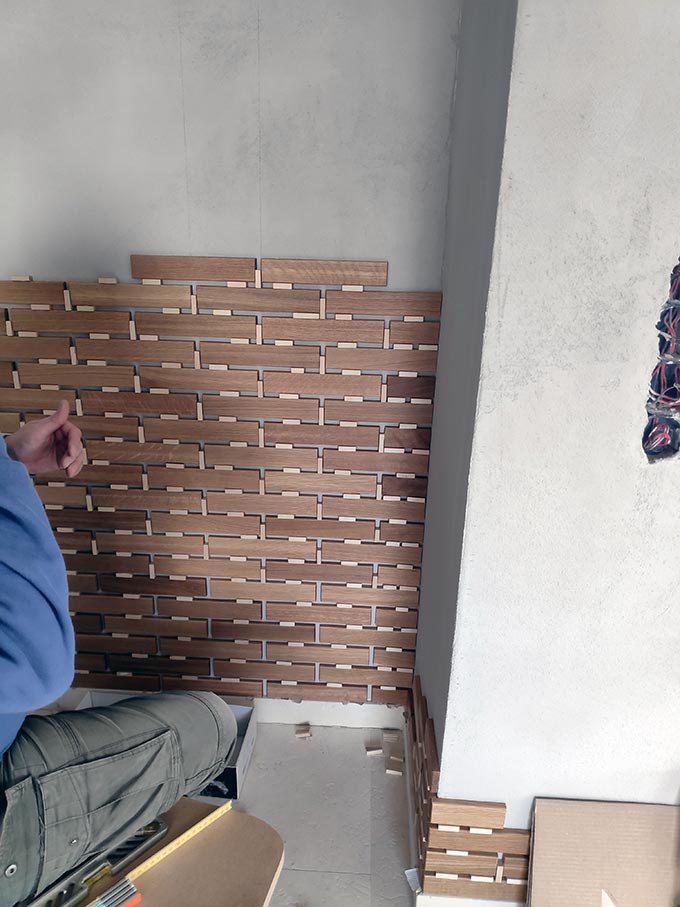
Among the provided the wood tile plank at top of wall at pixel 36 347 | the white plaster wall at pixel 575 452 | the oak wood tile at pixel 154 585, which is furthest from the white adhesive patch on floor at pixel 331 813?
the wood tile plank at top of wall at pixel 36 347

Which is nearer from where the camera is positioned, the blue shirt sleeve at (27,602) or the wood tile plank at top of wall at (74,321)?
the blue shirt sleeve at (27,602)

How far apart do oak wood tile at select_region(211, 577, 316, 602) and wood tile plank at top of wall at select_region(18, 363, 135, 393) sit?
2.49 ft

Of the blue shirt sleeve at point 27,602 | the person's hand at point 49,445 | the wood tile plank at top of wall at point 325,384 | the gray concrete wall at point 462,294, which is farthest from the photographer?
the wood tile plank at top of wall at point 325,384

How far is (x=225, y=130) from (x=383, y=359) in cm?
81

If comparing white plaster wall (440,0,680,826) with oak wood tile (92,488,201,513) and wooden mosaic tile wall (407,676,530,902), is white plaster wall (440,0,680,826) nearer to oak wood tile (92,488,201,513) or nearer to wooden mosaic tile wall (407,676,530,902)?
wooden mosaic tile wall (407,676,530,902)

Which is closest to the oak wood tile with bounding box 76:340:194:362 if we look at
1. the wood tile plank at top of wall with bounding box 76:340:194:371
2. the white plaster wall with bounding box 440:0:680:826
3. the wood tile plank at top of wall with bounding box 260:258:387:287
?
the wood tile plank at top of wall with bounding box 76:340:194:371

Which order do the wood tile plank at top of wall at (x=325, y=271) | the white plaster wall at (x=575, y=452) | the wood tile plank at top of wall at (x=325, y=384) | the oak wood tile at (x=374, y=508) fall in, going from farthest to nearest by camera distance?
the oak wood tile at (x=374, y=508) < the wood tile plank at top of wall at (x=325, y=384) < the wood tile plank at top of wall at (x=325, y=271) < the white plaster wall at (x=575, y=452)

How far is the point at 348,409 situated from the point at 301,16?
43.5 inches

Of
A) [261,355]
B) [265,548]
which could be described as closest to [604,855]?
[265,548]

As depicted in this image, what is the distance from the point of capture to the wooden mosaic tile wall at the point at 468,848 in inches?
63.7

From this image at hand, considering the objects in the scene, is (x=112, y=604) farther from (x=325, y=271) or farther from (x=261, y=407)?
(x=325, y=271)

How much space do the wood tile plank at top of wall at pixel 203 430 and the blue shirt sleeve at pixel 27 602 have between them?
95cm

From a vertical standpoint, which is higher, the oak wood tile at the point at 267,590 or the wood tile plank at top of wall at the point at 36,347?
the wood tile plank at top of wall at the point at 36,347

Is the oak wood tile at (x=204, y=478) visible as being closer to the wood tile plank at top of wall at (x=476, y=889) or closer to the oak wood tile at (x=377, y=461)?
the oak wood tile at (x=377, y=461)
